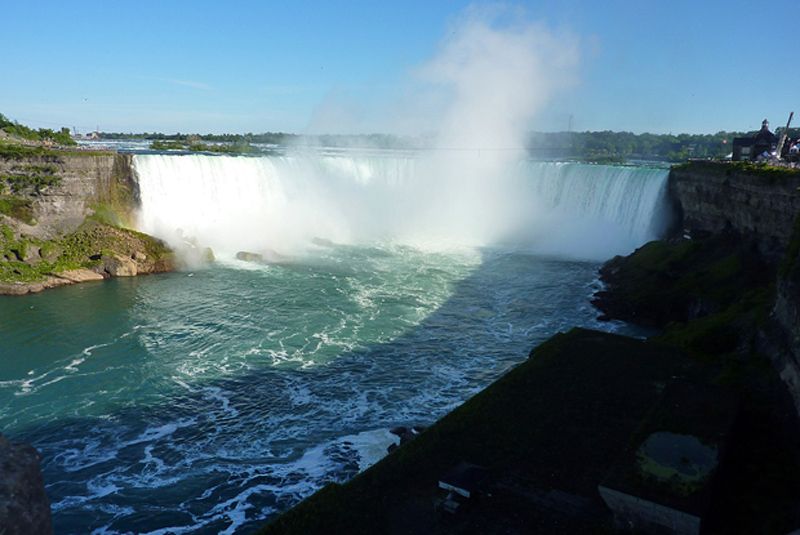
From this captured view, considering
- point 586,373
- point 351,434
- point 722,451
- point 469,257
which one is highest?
point 722,451

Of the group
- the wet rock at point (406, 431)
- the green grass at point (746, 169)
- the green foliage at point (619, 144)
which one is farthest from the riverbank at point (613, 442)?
the green foliage at point (619, 144)

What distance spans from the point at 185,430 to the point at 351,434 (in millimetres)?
3831

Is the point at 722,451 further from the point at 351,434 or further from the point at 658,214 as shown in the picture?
the point at 658,214

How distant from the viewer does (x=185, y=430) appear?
13008 millimetres

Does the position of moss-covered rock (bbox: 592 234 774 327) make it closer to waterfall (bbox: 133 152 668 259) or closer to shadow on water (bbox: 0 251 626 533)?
shadow on water (bbox: 0 251 626 533)

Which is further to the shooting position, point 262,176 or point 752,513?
point 262,176

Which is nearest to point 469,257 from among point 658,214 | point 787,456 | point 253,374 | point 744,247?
point 658,214

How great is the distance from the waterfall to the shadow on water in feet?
35.1

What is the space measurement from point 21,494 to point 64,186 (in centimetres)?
2323

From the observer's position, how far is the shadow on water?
1064 cm

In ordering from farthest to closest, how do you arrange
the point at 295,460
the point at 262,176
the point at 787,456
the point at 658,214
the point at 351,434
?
1. the point at 262,176
2. the point at 658,214
3. the point at 351,434
4. the point at 295,460
5. the point at 787,456

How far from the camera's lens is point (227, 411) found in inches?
545

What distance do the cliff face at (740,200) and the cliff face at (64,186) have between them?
1105 inches

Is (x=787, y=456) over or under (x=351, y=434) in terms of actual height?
over
